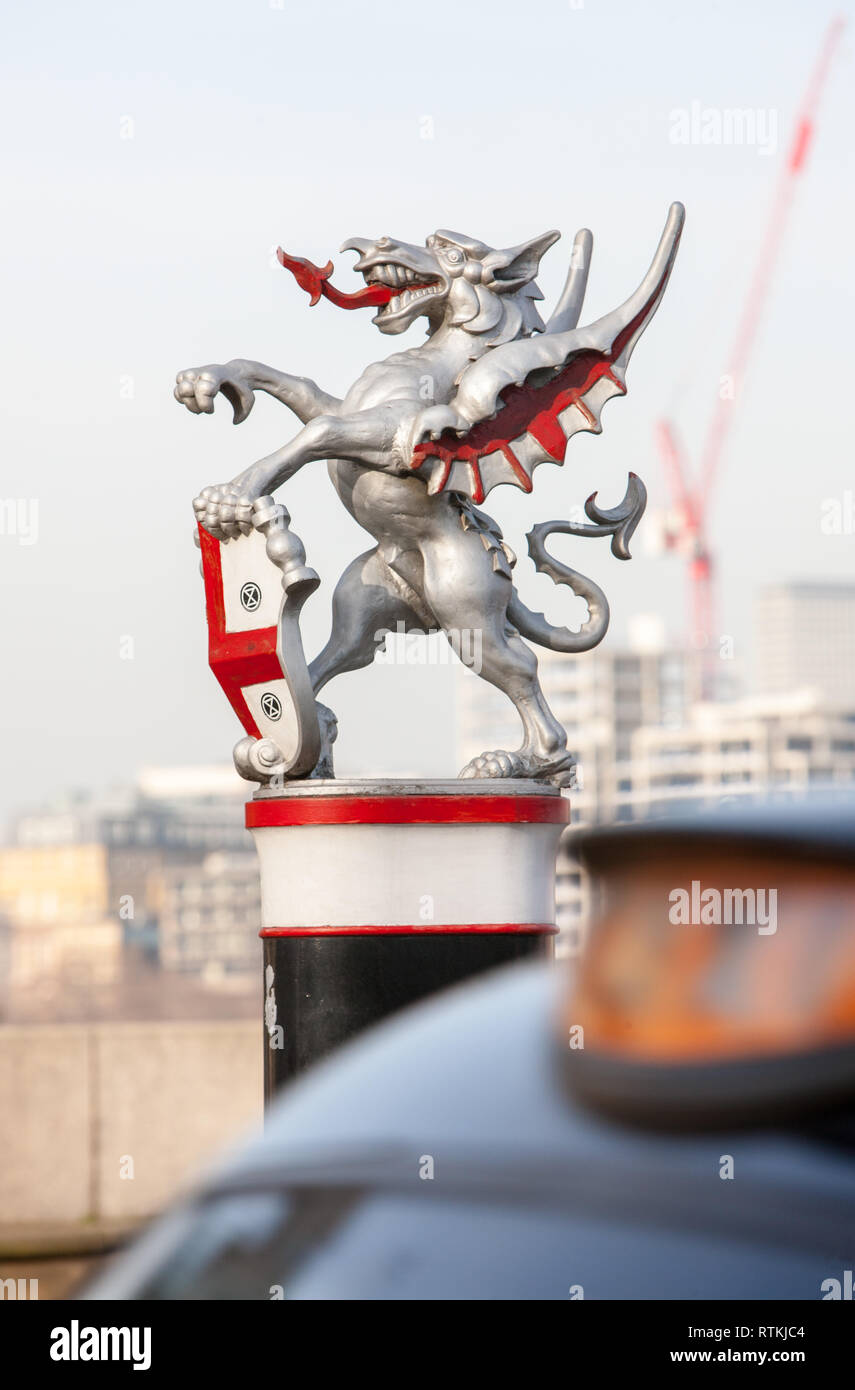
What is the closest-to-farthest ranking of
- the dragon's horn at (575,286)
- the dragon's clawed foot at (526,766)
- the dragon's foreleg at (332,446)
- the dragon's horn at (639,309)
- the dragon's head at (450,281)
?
the dragon's foreleg at (332,446) → the dragon's clawed foot at (526,766) → the dragon's head at (450,281) → the dragon's horn at (639,309) → the dragon's horn at (575,286)

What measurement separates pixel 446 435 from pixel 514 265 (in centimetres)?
67

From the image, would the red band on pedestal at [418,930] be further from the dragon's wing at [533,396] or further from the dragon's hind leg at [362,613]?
the dragon's wing at [533,396]

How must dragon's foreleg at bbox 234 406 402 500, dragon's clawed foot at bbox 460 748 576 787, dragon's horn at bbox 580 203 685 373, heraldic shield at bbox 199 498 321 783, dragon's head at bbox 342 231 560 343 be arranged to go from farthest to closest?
1. dragon's horn at bbox 580 203 685 373
2. dragon's head at bbox 342 231 560 343
3. dragon's clawed foot at bbox 460 748 576 787
4. dragon's foreleg at bbox 234 406 402 500
5. heraldic shield at bbox 199 498 321 783

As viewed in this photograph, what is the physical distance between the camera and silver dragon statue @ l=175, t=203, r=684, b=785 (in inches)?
216

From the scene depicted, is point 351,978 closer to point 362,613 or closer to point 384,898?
point 384,898

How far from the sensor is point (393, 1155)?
139 centimetres

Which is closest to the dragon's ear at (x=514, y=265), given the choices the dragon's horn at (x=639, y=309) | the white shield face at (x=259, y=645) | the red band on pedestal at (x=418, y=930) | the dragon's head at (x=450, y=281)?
the dragon's head at (x=450, y=281)

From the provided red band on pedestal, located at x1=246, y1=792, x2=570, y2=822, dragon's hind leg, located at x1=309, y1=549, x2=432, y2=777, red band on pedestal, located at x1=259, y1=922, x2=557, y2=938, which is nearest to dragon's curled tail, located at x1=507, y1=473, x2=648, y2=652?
dragon's hind leg, located at x1=309, y1=549, x2=432, y2=777

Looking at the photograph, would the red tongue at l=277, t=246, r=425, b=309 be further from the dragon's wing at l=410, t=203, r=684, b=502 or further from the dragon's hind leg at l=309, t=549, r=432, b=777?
the dragon's hind leg at l=309, t=549, r=432, b=777

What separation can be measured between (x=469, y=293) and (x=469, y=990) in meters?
4.25

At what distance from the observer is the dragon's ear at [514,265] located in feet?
18.9

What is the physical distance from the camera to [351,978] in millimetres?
5297
